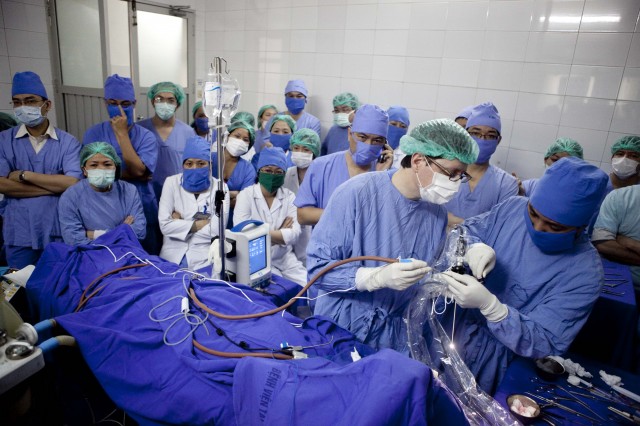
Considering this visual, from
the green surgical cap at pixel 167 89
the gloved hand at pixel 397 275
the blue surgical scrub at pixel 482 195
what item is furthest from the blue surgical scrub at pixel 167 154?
the gloved hand at pixel 397 275

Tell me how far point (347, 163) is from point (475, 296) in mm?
1451

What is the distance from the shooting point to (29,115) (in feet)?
9.07

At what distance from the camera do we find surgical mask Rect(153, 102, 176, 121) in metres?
3.47

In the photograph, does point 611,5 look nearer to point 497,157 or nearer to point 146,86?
point 497,157

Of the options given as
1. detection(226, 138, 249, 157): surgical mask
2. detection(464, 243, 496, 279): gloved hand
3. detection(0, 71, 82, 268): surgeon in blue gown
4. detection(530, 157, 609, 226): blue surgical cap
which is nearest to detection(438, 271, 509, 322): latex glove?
detection(464, 243, 496, 279): gloved hand

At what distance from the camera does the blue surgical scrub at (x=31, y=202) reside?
109 inches

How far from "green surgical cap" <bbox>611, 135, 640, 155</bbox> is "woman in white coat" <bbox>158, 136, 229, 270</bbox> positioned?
343 centimetres

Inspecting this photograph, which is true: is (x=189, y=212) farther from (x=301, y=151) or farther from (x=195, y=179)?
(x=301, y=151)

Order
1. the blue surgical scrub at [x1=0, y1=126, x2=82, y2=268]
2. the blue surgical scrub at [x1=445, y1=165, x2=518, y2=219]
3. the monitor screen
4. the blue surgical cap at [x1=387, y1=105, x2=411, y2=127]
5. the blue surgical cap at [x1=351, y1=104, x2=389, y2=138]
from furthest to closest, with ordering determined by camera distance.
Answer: the blue surgical cap at [x1=387, y1=105, x2=411, y2=127]
the blue surgical scrub at [x1=0, y1=126, x2=82, y2=268]
the blue surgical scrub at [x1=445, y1=165, x2=518, y2=219]
the blue surgical cap at [x1=351, y1=104, x2=389, y2=138]
the monitor screen

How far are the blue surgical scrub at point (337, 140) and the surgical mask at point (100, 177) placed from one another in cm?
256

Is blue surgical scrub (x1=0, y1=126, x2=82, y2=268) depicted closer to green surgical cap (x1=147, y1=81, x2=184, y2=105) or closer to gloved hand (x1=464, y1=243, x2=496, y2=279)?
green surgical cap (x1=147, y1=81, x2=184, y2=105)

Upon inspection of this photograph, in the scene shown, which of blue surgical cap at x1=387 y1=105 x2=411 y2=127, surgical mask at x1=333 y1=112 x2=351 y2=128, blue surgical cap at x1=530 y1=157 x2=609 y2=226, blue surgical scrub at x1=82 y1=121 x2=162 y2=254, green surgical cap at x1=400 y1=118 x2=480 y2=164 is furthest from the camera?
surgical mask at x1=333 y1=112 x2=351 y2=128

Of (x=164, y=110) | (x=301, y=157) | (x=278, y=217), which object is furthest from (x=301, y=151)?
(x=164, y=110)

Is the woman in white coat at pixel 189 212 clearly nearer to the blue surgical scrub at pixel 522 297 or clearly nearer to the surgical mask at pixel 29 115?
the surgical mask at pixel 29 115
